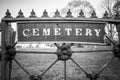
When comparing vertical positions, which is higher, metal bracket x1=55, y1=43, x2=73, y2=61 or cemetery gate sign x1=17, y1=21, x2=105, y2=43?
cemetery gate sign x1=17, y1=21, x2=105, y2=43

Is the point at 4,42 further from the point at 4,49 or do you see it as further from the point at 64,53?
the point at 64,53

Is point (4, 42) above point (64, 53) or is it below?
above

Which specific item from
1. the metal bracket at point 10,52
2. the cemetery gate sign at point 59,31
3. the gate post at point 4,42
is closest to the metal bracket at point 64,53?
the cemetery gate sign at point 59,31

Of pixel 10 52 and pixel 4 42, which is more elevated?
pixel 4 42

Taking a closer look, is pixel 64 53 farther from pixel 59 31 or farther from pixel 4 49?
pixel 4 49

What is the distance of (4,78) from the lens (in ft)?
6.20

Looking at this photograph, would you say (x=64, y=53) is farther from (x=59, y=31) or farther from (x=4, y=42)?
(x=4, y=42)

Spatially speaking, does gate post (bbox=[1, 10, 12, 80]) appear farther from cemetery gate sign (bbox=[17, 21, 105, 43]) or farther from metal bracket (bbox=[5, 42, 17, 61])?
cemetery gate sign (bbox=[17, 21, 105, 43])

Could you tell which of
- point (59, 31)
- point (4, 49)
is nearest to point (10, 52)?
point (4, 49)

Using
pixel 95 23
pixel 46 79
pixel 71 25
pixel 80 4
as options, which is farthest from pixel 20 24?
pixel 80 4

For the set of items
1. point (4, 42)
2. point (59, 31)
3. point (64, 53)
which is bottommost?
point (64, 53)

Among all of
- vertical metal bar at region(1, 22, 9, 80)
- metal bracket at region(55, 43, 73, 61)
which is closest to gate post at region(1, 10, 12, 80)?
vertical metal bar at region(1, 22, 9, 80)

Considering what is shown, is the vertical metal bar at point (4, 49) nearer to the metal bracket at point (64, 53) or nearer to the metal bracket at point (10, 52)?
the metal bracket at point (10, 52)

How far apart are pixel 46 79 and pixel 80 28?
242 cm
